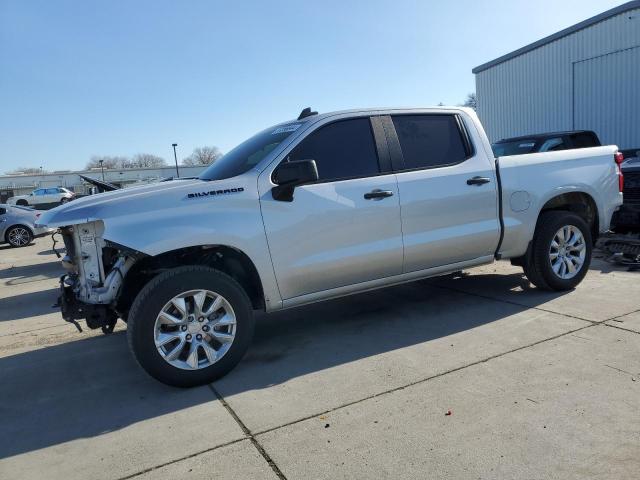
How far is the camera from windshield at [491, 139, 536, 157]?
925 cm

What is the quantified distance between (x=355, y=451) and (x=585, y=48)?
1873 centimetres

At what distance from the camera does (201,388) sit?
3.81 meters

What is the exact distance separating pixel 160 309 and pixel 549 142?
798cm

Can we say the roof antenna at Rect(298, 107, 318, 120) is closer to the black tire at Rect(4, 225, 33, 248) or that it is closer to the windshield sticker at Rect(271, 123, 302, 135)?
the windshield sticker at Rect(271, 123, 302, 135)

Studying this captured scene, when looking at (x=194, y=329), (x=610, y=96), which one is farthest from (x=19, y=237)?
(x=610, y=96)

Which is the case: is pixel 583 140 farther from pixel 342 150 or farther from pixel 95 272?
pixel 95 272

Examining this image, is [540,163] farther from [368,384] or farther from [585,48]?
[585,48]

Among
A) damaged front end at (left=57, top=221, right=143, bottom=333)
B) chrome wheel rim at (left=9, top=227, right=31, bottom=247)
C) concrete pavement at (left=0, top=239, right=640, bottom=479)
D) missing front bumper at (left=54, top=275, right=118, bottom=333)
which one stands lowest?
concrete pavement at (left=0, top=239, right=640, bottom=479)

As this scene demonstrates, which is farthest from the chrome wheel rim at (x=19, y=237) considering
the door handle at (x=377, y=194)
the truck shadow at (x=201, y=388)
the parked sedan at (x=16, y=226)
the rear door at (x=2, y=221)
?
the door handle at (x=377, y=194)

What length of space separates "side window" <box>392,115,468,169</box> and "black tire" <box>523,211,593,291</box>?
1230 mm

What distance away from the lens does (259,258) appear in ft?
13.2

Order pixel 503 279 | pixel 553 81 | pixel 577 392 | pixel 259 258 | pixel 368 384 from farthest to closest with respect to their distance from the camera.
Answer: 1. pixel 553 81
2. pixel 503 279
3. pixel 259 258
4. pixel 368 384
5. pixel 577 392

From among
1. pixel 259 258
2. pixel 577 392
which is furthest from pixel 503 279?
pixel 259 258

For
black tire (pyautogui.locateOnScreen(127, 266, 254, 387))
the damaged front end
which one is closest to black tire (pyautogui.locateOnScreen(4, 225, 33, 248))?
the damaged front end
